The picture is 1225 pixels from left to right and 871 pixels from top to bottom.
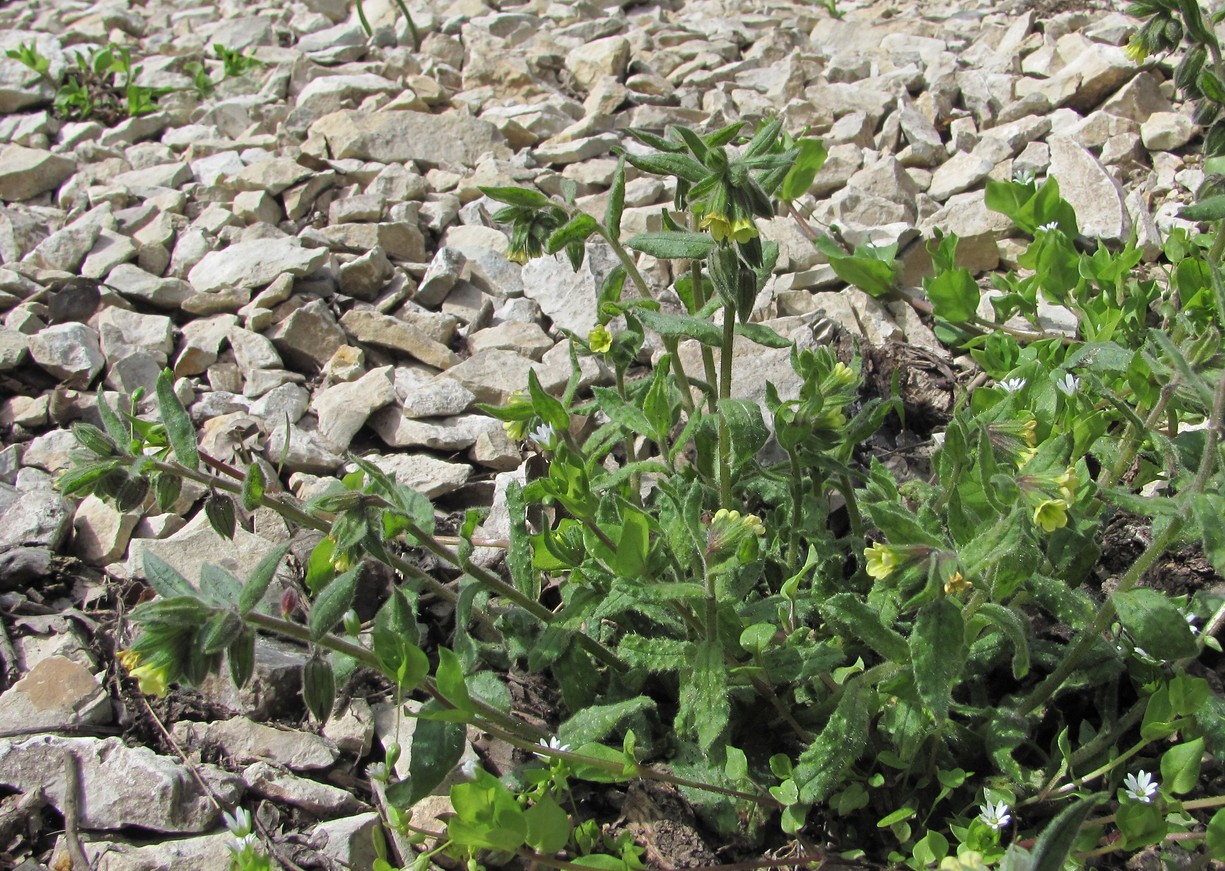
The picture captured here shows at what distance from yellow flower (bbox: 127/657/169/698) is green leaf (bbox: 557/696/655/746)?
0.94m

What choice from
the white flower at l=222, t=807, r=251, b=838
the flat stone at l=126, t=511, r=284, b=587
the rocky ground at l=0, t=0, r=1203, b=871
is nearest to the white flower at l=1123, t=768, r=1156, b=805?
the rocky ground at l=0, t=0, r=1203, b=871

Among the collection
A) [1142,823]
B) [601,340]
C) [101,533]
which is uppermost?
[601,340]

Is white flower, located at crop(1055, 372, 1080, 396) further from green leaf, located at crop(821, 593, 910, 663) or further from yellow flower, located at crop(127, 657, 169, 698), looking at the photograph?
yellow flower, located at crop(127, 657, 169, 698)

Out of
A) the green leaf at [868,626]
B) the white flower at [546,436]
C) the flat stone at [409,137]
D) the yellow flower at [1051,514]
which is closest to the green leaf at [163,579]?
the white flower at [546,436]

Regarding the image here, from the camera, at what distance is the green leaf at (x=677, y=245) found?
256 cm

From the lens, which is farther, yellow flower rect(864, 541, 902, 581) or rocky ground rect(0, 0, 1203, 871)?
rocky ground rect(0, 0, 1203, 871)

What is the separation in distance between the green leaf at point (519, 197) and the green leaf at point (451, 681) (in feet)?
4.57

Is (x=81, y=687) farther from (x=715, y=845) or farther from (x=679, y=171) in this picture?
(x=679, y=171)

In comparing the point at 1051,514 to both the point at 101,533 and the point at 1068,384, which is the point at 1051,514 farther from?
the point at 101,533

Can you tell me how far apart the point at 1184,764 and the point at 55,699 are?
2.87m

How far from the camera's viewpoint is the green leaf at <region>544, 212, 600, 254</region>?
9.61 feet

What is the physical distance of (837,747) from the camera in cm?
248

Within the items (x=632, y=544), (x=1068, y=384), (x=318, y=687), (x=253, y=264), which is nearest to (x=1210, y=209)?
(x=1068, y=384)

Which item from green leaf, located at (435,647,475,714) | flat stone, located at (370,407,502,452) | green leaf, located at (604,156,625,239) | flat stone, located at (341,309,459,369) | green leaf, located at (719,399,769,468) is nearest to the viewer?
green leaf, located at (435,647,475,714)
